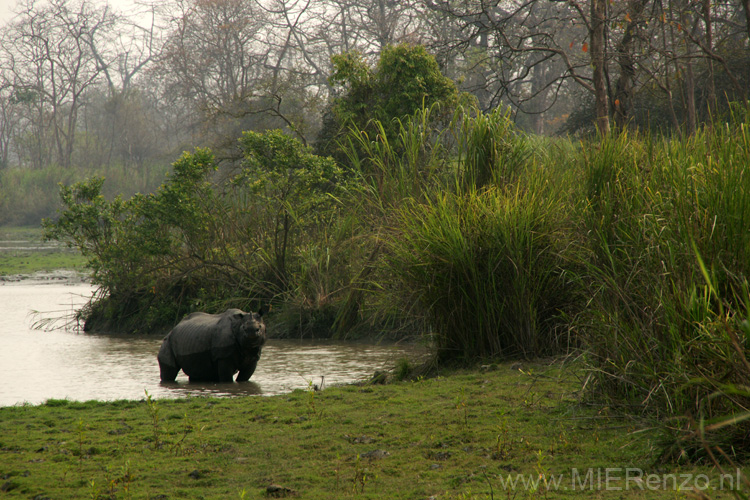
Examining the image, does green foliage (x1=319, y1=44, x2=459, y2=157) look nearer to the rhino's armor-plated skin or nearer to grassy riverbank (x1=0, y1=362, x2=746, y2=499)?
the rhino's armor-plated skin

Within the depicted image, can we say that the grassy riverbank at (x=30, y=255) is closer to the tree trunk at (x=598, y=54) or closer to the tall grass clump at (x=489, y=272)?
the tree trunk at (x=598, y=54)

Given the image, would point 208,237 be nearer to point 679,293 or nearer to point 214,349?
point 214,349

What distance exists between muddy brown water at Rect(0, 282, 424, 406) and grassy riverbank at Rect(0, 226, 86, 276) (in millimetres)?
7995

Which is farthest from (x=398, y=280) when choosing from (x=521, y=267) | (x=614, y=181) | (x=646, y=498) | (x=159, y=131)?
(x=159, y=131)

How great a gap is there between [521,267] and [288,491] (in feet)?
11.5

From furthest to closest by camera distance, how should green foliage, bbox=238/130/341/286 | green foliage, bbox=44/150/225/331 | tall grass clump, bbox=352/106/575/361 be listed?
green foliage, bbox=44/150/225/331
green foliage, bbox=238/130/341/286
tall grass clump, bbox=352/106/575/361

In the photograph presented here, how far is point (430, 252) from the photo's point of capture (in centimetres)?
645

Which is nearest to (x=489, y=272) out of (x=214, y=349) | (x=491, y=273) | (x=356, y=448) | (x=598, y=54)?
(x=491, y=273)

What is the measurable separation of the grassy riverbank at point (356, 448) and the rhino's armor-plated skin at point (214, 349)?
1.54m

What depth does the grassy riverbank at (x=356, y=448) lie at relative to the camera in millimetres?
3488

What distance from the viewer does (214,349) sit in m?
7.55

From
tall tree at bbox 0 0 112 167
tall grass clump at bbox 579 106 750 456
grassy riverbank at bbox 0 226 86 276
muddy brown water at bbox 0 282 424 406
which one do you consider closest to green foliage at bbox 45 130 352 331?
muddy brown water at bbox 0 282 424 406

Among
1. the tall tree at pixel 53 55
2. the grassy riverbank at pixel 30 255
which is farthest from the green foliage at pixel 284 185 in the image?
the tall tree at pixel 53 55

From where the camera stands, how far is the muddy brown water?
7.16m
